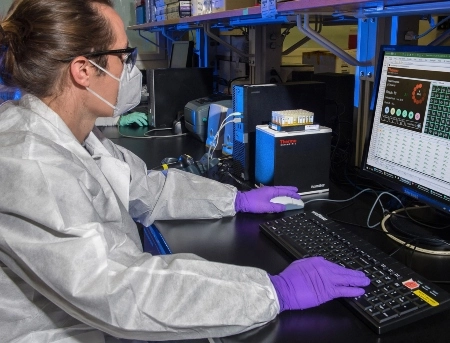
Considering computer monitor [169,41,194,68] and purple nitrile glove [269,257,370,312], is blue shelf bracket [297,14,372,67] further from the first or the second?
computer monitor [169,41,194,68]

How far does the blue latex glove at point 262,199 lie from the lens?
1228 millimetres

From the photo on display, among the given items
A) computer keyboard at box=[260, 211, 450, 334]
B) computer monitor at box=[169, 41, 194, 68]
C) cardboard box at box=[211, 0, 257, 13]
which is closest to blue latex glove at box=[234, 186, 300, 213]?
computer keyboard at box=[260, 211, 450, 334]

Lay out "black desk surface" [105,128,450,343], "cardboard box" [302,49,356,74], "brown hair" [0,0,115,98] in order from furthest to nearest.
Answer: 1. "cardboard box" [302,49,356,74]
2. "brown hair" [0,0,115,98]
3. "black desk surface" [105,128,450,343]

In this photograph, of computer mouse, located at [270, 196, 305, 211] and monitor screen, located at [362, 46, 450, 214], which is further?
computer mouse, located at [270, 196, 305, 211]

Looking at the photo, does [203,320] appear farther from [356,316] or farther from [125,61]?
[125,61]

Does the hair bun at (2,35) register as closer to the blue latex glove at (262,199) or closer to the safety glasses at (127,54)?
the safety glasses at (127,54)

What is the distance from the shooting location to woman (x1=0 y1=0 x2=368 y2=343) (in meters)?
0.74

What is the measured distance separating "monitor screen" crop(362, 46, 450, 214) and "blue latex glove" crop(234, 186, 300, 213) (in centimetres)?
23

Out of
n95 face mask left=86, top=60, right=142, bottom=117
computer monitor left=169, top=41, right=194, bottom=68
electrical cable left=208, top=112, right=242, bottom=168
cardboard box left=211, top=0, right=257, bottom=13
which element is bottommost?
electrical cable left=208, top=112, right=242, bottom=168

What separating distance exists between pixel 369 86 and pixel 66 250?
1090 millimetres

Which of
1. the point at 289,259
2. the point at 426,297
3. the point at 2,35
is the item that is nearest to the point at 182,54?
the point at 2,35

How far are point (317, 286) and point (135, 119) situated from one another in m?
1.99

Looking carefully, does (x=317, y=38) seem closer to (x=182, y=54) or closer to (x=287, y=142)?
(x=287, y=142)

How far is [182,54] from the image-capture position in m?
3.05
